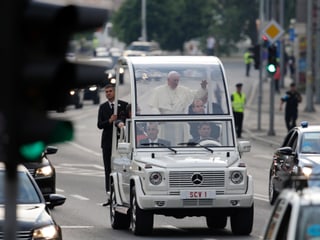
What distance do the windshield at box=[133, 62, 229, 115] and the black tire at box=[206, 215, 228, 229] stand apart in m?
1.50

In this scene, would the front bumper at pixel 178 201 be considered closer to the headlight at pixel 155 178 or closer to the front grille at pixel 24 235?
the headlight at pixel 155 178

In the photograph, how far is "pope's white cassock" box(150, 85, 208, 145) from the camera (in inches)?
730

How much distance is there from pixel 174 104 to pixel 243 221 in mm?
2097

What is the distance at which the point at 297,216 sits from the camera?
302 inches

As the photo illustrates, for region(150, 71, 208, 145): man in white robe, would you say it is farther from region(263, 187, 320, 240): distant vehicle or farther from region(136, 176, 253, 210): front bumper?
region(263, 187, 320, 240): distant vehicle

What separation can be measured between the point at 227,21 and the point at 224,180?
89.2 meters

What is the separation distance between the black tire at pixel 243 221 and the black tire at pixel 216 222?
0.86 meters

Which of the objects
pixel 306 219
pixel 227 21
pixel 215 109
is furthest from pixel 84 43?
pixel 306 219

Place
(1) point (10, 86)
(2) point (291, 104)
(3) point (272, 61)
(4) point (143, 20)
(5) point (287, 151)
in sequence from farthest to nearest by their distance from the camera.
Result: 1. (4) point (143, 20)
2. (2) point (291, 104)
3. (3) point (272, 61)
4. (5) point (287, 151)
5. (1) point (10, 86)

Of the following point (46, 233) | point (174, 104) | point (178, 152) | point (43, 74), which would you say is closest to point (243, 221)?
point (178, 152)

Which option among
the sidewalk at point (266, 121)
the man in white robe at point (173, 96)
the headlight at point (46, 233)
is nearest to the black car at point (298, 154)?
the man in white robe at point (173, 96)

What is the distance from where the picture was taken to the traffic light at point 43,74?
6.17 metres

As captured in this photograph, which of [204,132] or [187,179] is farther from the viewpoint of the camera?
[204,132]

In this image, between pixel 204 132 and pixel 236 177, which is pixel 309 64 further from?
pixel 236 177
